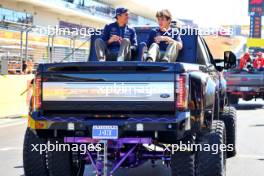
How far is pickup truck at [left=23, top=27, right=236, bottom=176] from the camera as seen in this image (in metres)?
5.16

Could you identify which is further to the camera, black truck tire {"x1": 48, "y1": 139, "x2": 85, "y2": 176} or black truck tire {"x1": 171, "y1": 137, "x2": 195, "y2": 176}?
black truck tire {"x1": 48, "y1": 139, "x2": 85, "y2": 176}

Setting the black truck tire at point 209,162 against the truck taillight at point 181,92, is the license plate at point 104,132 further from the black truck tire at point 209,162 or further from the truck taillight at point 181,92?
the black truck tire at point 209,162

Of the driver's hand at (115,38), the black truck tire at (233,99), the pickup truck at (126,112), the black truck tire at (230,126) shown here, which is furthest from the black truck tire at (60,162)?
the black truck tire at (233,99)

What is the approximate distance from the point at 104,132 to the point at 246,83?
1486 cm

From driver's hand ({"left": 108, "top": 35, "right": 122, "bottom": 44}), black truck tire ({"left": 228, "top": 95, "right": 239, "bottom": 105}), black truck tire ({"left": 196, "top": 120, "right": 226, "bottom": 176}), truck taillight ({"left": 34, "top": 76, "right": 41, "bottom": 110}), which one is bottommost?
black truck tire ({"left": 228, "top": 95, "right": 239, "bottom": 105})

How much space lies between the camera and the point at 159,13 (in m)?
6.70

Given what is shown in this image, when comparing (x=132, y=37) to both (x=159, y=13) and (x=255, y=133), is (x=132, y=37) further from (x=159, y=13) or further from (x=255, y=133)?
(x=255, y=133)

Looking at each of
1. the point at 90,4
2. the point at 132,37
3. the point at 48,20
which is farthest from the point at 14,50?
the point at 90,4

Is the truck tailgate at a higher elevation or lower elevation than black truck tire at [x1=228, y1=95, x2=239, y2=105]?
higher

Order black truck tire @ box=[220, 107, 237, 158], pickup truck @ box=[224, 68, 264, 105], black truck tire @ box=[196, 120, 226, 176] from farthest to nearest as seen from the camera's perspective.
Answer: pickup truck @ box=[224, 68, 264, 105]
black truck tire @ box=[220, 107, 237, 158]
black truck tire @ box=[196, 120, 226, 176]

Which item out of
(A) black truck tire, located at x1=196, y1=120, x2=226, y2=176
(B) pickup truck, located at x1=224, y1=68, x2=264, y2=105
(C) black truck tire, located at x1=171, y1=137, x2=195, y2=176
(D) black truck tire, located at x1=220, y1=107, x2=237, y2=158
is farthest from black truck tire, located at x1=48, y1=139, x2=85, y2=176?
(B) pickup truck, located at x1=224, y1=68, x2=264, y2=105

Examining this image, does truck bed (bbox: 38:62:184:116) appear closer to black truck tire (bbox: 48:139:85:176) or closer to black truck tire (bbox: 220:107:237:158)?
black truck tire (bbox: 48:139:85:176)

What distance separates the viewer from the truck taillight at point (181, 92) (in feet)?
16.8

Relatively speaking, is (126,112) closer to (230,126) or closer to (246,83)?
(230,126)
